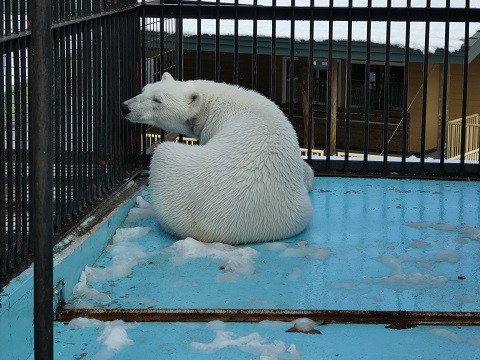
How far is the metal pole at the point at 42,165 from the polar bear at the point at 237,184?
305 centimetres

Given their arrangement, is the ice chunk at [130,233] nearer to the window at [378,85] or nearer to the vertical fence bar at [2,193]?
the vertical fence bar at [2,193]

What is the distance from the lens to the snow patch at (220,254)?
4.95 meters

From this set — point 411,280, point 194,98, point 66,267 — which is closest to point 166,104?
point 194,98

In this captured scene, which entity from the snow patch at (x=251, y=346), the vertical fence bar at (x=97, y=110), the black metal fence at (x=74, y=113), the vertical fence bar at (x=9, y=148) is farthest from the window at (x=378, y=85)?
the vertical fence bar at (x=9, y=148)

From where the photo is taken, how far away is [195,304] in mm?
4379

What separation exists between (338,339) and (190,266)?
134cm

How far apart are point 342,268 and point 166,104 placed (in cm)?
209

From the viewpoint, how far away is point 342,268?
5.04 m

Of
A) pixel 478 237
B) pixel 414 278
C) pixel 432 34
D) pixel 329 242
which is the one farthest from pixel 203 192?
pixel 432 34

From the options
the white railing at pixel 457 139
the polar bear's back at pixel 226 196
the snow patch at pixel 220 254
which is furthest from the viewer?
the white railing at pixel 457 139

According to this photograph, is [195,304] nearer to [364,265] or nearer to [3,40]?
[364,265]

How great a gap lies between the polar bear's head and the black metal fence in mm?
161

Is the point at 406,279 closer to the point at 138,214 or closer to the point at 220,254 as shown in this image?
the point at 220,254

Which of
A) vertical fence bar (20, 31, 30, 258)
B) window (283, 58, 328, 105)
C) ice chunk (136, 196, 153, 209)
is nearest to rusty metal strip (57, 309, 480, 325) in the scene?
vertical fence bar (20, 31, 30, 258)
